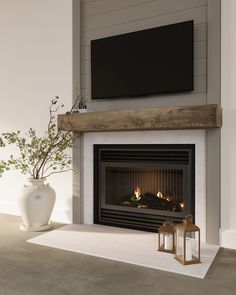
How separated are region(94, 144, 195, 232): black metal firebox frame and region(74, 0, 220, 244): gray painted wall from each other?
189 mm

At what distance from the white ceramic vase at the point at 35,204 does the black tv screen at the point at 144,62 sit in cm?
106

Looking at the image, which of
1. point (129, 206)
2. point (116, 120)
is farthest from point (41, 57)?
point (129, 206)

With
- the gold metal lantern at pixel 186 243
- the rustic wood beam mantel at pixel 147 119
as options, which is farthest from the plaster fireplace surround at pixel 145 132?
the gold metal lantern at pixel 186 243

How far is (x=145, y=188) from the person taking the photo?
300cm

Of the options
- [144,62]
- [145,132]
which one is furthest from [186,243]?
[144,62]

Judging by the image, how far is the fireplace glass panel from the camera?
287 cm

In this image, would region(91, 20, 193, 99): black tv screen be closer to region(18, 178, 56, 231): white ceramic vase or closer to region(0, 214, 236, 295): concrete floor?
region(18, 178, 56, 231): white ceramic vase

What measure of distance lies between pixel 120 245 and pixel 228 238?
0.90 metres

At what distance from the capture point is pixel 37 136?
355 cm

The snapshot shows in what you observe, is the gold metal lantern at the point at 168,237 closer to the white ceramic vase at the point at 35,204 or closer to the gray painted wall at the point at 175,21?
the gray painted wall at the point at 175,21

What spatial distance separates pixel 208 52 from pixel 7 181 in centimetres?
277

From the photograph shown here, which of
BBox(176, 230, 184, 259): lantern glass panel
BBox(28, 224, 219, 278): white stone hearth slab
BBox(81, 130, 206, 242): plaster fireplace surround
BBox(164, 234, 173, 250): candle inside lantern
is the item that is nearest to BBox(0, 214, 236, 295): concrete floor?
BBox(28, 224, 219, 278): white stone hearth slab

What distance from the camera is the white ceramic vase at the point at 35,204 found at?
2.92 metres

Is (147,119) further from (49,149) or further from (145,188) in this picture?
(49,149)
